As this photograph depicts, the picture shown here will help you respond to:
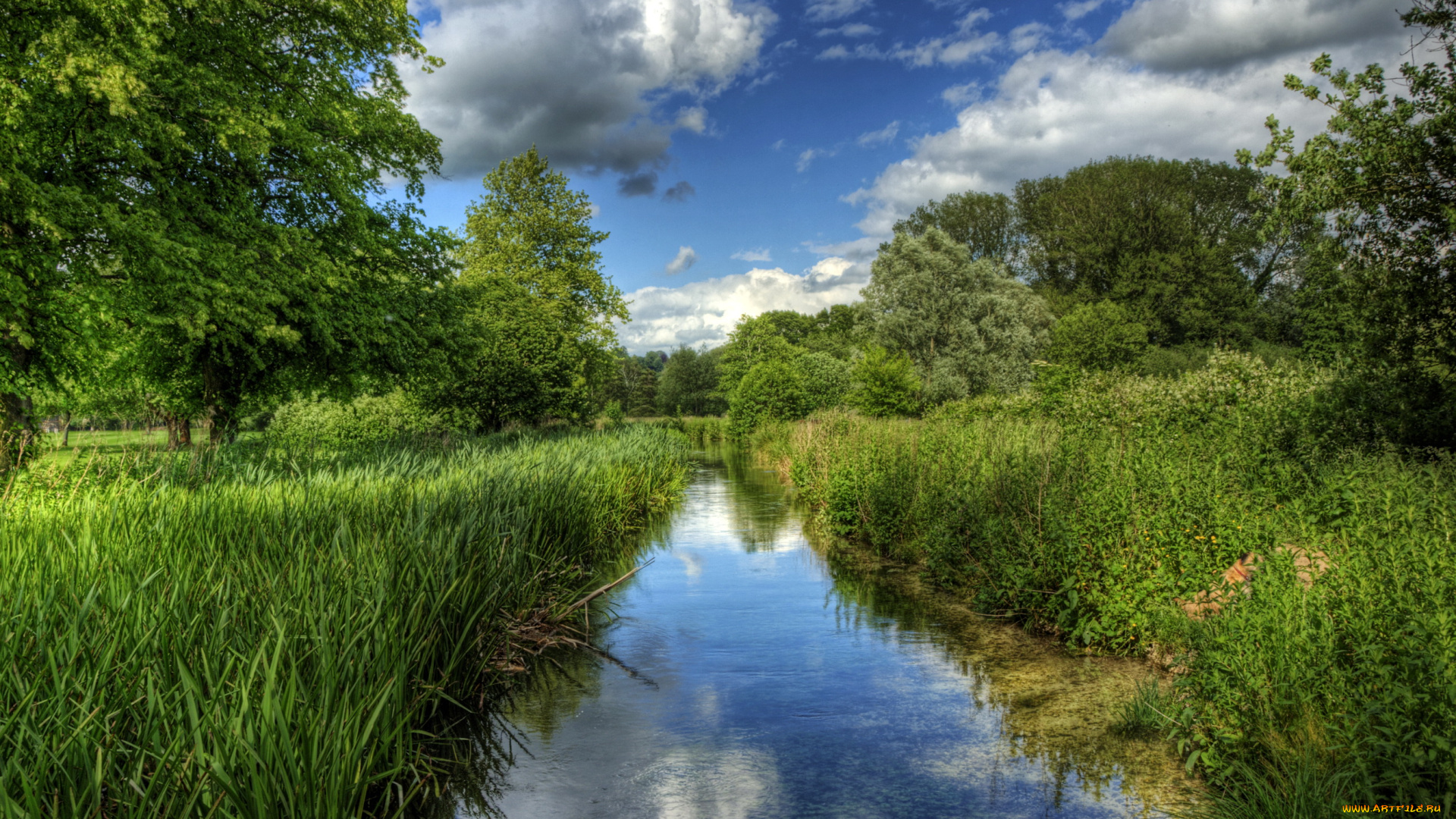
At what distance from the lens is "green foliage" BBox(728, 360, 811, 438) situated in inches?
1432

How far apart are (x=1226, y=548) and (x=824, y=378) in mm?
35157

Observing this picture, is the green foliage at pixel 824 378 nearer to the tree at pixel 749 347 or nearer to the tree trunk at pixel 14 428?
the tree at pixel 749 347

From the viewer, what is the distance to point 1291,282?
Answer: 42.8m

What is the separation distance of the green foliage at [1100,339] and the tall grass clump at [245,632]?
130 ft

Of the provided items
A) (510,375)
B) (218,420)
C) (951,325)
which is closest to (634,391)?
(951,325)

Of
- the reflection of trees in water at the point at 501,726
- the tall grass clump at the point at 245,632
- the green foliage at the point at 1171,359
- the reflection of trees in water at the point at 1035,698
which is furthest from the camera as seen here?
the green foliage at the point at 1171,359

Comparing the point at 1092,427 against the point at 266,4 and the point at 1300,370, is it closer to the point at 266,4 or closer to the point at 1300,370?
the point at 1300,370

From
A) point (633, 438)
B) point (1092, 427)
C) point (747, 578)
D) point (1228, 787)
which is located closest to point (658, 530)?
point (747, 578)

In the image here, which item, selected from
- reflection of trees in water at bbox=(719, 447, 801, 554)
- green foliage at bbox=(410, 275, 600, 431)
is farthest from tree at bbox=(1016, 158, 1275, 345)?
green foliage at bbox=(410, 275, 600, 431)

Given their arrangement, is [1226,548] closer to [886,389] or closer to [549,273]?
[886,389]

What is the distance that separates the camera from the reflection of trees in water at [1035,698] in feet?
14.5

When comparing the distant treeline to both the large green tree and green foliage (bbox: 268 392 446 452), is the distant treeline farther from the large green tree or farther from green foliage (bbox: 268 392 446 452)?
the large green tree

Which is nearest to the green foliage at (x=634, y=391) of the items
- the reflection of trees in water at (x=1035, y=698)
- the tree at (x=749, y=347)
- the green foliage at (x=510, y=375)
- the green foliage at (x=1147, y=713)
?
the tree at (x=749, y=347)

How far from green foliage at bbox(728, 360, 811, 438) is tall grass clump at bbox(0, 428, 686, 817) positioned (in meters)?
28.9
